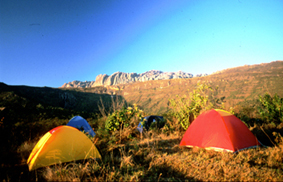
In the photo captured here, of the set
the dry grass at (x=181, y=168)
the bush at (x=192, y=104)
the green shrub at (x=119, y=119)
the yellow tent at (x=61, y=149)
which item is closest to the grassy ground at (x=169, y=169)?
the dry grass at (x=181, y=168)

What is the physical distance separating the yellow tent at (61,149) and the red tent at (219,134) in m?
3.60

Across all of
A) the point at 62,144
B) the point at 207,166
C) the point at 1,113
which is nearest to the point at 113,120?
the point at 62,144

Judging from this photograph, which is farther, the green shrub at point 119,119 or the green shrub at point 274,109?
the green shrub at point 274,109

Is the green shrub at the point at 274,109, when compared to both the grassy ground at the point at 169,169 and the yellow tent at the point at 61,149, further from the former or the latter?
the yellow tent at the point at 61,149

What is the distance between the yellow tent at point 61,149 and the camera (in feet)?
11.7

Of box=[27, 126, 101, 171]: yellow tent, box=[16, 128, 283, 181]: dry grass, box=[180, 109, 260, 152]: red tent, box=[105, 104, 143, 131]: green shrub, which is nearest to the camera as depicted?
box=[16, 128, 283, 181]: dry grass

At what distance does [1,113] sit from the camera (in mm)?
6715

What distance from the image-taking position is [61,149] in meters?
3.79

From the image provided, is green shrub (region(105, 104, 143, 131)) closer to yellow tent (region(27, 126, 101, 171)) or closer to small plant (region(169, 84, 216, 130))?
yellow tent (region(27, 126, 101, 171))

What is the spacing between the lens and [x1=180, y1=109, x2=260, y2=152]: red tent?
427 cm

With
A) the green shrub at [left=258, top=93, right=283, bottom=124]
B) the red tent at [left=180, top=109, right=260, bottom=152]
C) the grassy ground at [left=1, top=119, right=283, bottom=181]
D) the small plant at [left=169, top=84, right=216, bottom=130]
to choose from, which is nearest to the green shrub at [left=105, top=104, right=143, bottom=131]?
the grassy ground at [left=1, top=119, right=283, bottom=181]

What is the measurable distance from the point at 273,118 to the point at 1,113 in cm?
1505

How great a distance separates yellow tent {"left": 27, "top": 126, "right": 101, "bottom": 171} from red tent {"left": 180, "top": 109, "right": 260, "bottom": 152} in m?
3.60

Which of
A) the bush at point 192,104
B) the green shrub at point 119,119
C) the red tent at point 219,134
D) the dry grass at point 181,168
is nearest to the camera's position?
the dry grass at point 181,168
